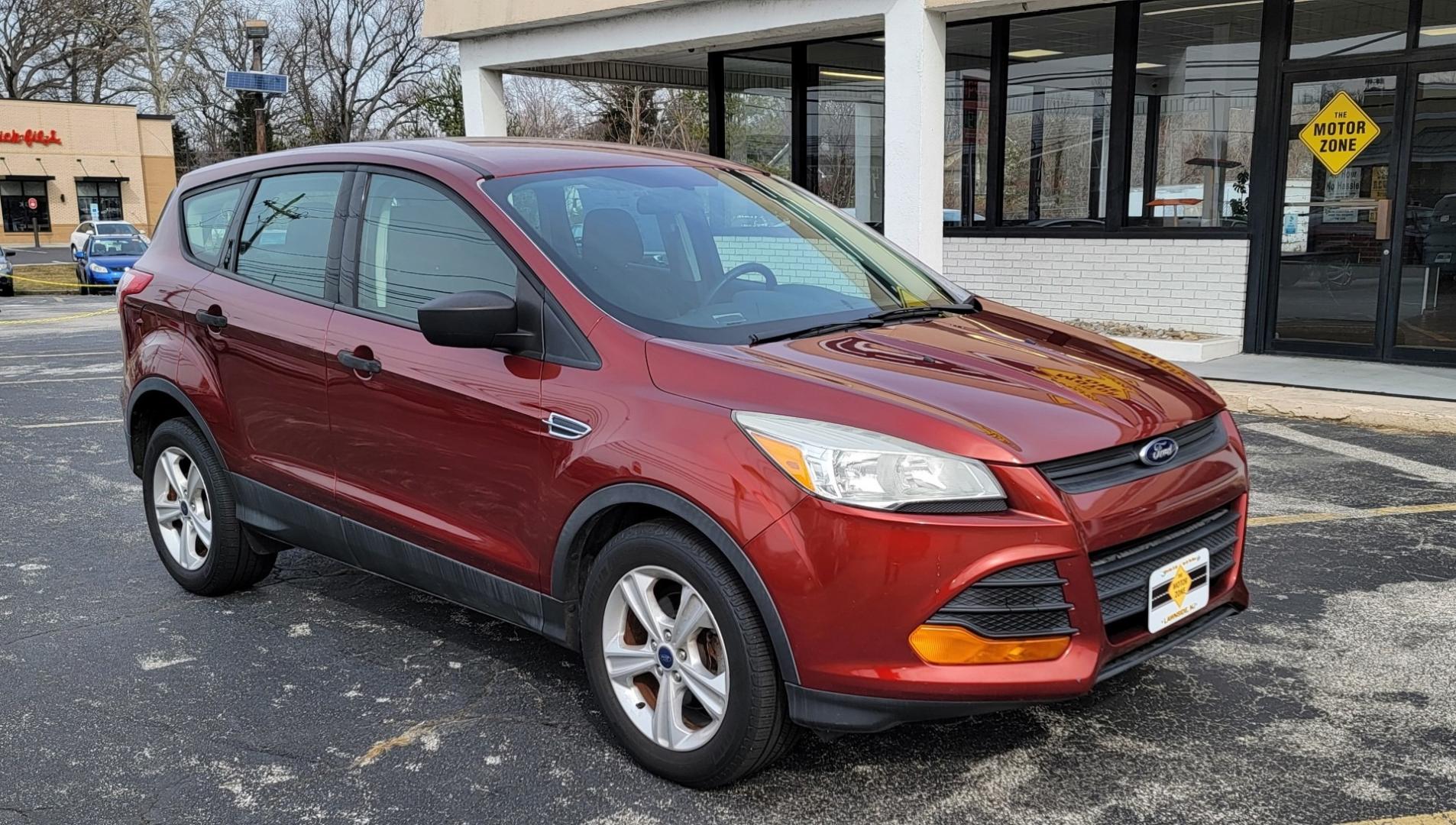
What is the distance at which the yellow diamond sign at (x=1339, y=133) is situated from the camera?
1026 cm

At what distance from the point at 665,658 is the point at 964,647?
820mm

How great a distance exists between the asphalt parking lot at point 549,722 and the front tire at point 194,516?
13 centimetres

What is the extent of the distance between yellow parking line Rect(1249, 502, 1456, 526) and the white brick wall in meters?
5.47

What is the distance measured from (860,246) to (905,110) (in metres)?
7.70

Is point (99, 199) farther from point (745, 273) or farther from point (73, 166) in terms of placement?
point (745, 273)

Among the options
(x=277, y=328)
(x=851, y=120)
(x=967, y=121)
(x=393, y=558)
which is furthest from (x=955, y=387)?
(x=851, y=120)

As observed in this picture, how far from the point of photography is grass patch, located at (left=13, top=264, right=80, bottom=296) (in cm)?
2873

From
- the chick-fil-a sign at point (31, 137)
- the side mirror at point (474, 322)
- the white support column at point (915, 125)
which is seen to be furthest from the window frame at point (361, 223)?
the chick-fil-a sign at point (31, 137)

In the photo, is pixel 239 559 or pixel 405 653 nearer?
pixel 405 653

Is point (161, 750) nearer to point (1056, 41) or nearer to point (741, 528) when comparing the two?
point (741, 528)

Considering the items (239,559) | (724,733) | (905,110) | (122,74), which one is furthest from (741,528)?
(122,74)

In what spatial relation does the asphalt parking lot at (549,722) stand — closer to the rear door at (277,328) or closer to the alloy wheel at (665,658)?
the alloy wheel at (665,658)

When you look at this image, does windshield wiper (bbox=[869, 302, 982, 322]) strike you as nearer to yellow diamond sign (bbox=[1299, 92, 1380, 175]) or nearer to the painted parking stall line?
the painted parking stall line

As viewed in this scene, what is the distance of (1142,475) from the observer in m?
2.99
